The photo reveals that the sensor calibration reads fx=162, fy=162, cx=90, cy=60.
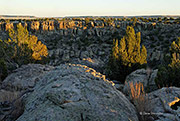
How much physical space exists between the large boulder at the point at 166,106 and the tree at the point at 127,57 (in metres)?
10.1

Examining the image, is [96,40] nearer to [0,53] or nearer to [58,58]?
[58,58]

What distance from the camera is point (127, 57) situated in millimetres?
15180

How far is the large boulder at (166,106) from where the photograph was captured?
11.8 feet

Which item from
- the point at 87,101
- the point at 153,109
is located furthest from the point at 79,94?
the point at 153,109

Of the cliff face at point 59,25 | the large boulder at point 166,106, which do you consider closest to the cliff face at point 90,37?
the cliff face at point 59,25

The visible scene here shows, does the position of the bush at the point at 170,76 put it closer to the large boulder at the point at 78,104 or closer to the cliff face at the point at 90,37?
the large boulder at the point at 78,104

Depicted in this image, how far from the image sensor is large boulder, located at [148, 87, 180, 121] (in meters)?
3.61

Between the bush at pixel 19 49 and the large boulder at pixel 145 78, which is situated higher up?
the bush at pixel 19 49

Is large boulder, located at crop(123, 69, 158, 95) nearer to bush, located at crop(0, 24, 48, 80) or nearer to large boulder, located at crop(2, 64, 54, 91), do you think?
large boulder, located at crop(2, 64, 54, 91)

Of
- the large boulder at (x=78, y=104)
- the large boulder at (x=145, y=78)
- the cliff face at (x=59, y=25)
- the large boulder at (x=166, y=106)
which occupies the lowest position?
the large boulder at (x=145, y=78)

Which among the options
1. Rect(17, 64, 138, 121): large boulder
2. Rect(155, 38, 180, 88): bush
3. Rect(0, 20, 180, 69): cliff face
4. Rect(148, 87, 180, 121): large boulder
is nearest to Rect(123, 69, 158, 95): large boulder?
Rect(155, 38, 180, 88): bush

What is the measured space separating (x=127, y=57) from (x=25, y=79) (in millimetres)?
9356

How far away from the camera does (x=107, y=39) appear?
120 ft

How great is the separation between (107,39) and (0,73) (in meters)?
27.0
